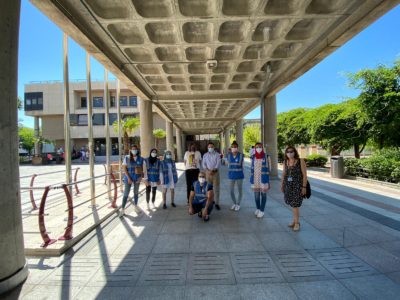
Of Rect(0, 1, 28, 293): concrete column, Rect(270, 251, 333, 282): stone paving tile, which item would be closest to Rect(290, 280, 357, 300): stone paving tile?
Rect(270, 251, 333, 282): stone paving tile

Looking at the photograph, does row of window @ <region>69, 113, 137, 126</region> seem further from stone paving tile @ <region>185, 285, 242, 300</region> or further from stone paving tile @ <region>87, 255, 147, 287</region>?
stone paving tile @ <region>185, 285, 242, 300</region>

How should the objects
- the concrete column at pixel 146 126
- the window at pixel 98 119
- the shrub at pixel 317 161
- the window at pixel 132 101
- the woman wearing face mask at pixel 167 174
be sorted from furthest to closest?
the window at pixel 98 119
the window at pixel 132 101
the shrub at pixel 317 161
the concrete column at pixel 146 126
the woman wearing face mask at pixel 167 174

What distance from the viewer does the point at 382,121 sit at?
11.5m

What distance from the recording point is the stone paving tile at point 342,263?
3.38 m

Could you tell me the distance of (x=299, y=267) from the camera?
3.56 metres

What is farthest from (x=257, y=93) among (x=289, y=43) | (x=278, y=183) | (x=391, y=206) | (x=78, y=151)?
(x=78, y=151)

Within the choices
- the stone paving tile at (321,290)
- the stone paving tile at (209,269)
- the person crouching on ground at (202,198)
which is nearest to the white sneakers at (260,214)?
the person crouching on ground at (202,198)

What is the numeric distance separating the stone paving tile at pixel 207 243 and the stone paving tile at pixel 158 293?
1063 millimetres

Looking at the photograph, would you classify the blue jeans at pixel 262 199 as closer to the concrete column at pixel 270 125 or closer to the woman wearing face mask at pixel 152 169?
the woman wearing face mask at pixel 152 169

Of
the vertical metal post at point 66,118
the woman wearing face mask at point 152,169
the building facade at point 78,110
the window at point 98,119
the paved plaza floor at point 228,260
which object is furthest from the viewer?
the window at point 98,119

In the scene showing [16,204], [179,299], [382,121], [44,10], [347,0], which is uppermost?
[347,0]

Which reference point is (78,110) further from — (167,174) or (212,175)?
(212,175)

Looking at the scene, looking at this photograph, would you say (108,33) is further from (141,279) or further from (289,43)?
(141,279)

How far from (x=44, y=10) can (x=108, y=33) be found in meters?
1.57
